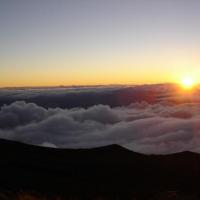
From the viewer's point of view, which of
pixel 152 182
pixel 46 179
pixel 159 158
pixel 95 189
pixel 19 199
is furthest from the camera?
pixel 159 158

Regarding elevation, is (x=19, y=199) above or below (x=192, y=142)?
above

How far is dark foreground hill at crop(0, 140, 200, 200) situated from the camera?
2971cm

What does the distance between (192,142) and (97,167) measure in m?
165

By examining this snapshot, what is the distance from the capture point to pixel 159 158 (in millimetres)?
45469

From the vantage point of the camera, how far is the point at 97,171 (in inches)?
1547

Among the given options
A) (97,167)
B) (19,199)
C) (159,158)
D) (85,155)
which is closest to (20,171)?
(97,167)

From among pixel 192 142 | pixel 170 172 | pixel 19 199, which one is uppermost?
pixel 19 199

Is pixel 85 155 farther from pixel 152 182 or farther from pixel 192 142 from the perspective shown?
pixel 192 142

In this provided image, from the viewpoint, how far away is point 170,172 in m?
39.2

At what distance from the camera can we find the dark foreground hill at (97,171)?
29706 millimetres

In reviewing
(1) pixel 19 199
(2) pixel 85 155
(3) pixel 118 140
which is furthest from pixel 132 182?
(3) pixel 118 140

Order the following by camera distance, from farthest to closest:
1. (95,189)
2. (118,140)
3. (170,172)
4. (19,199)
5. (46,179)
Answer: (118,140) → (170,172) → (46,179) → (95,189) → (19,199)

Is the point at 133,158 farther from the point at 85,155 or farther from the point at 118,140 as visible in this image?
the point at 118,140

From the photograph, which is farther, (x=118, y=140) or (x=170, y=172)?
(x=118, y=140)
